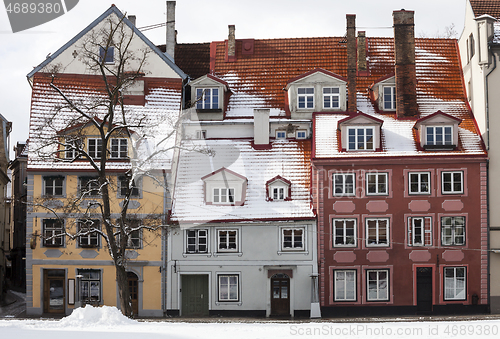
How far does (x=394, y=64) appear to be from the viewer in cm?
3875

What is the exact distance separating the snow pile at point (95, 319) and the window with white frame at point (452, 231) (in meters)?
18.1

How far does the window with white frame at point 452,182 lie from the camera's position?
110 ft

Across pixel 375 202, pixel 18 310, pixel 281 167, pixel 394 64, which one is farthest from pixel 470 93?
pixel 18 310

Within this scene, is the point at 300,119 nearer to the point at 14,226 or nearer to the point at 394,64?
the point at 394,64

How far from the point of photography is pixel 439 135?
1340 inches

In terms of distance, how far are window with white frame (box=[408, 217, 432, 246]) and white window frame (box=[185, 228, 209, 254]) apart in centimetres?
1059

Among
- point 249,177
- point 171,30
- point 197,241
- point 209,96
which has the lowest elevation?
point 197,241

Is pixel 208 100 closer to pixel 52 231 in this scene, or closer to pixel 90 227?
pixel 90 227

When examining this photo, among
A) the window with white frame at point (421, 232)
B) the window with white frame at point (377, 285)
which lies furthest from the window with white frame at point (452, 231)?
the window with white frame at point (377, 285)

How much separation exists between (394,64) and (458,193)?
9.55 m

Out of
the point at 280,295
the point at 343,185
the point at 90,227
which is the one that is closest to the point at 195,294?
the point at 280,295

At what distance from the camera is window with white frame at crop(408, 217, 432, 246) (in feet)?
109

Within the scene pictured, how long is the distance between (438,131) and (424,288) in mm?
8265

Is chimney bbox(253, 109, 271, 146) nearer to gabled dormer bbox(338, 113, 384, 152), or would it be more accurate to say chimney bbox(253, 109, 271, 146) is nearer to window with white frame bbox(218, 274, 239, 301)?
gabled dormer bbox(338, 113, 384, 152)
